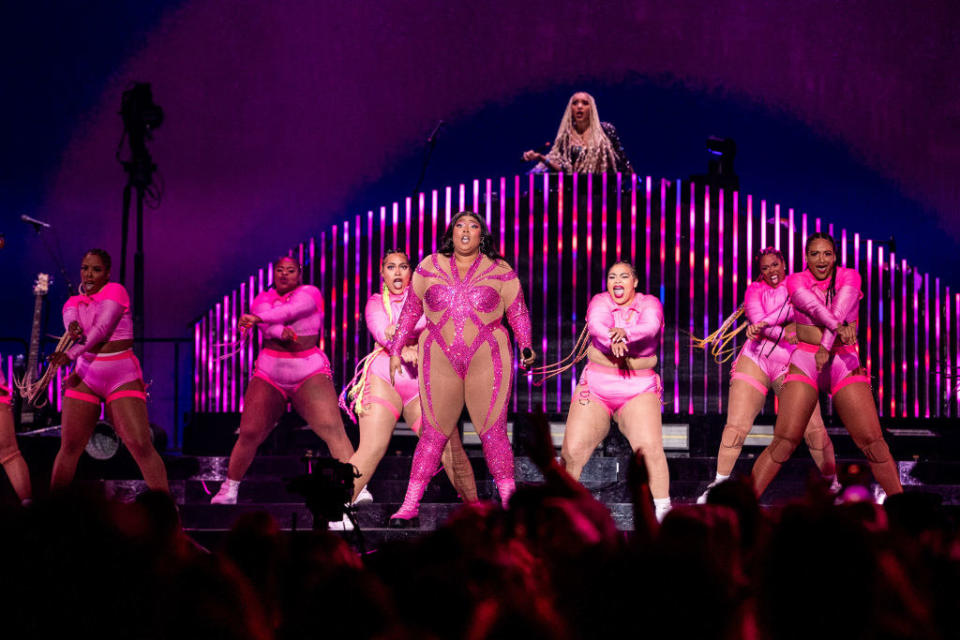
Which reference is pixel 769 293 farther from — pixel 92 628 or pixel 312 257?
pixel 92 628

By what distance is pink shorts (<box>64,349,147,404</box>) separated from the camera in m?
6.56

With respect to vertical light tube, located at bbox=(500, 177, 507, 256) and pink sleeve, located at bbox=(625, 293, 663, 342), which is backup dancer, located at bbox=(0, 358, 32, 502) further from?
vertical light tube, located at bbox=(500, 177, 507, 256)

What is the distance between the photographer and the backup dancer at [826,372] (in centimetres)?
637

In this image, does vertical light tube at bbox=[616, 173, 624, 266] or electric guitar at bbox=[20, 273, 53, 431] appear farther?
vertical light tube at bbox=[616, 173, 624, 266]

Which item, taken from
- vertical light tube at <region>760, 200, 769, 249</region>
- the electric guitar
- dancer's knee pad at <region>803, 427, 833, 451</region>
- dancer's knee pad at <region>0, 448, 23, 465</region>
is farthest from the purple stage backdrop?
dancer's knee pad at <region>0, 448, 23, 465</region>

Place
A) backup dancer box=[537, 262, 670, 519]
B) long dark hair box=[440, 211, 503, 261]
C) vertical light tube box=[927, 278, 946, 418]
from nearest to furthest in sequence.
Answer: backup dancer box=[537, 262, 670, 519]
long dark hair box=[440, 211, 503, 261]
vertical light tube box=[927, 278, 946, 418]

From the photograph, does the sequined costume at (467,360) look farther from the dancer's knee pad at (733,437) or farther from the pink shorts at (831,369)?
the pink shorts at (831,369)

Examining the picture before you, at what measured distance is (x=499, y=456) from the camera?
6.32m

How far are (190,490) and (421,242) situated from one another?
407cm

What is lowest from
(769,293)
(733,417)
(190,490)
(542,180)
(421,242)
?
(190,490)

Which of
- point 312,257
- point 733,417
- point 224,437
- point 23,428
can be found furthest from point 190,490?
point 733,417

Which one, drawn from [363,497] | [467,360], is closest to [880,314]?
[467,360]

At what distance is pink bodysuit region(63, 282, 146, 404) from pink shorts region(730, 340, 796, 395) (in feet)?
14.4

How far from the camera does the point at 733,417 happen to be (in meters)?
7.23
